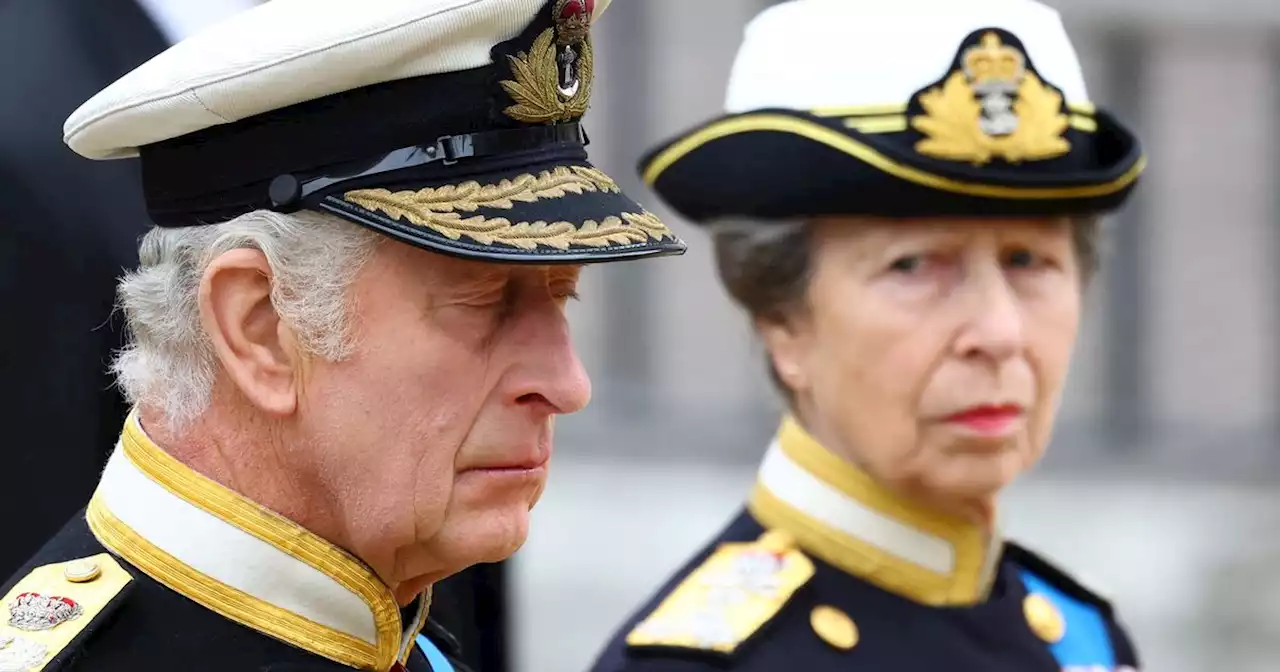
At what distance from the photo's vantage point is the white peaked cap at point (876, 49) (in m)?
3.51

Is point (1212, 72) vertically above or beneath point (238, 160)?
beneath

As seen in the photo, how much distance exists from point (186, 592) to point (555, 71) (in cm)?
79

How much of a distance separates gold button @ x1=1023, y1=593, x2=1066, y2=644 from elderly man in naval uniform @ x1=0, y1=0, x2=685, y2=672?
1650 mm

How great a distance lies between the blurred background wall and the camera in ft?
27.7

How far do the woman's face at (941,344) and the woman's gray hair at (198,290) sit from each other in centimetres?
137

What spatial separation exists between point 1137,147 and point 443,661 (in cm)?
170

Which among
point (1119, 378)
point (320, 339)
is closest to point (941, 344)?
point (320, 339)

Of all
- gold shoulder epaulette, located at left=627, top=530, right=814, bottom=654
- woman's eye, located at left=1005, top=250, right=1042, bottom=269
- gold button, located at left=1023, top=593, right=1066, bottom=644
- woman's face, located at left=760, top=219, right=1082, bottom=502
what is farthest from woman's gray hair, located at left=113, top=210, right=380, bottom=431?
gold button, located at left=1023, top=593, right=1066, bottom=644

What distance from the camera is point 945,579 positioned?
3650mm

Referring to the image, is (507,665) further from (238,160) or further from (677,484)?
(677,484)

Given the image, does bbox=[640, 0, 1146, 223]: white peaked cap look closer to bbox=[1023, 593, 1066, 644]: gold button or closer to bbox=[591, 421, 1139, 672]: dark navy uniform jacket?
bbox=[591, 421, 1139, 672]: dark navy uniform jacket

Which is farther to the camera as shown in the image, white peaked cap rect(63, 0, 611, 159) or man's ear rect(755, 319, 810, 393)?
man's ear rect(755, 319, 810, 393)

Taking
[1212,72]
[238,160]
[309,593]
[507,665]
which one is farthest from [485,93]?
[1212,72]

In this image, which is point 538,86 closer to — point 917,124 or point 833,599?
point 917,124
